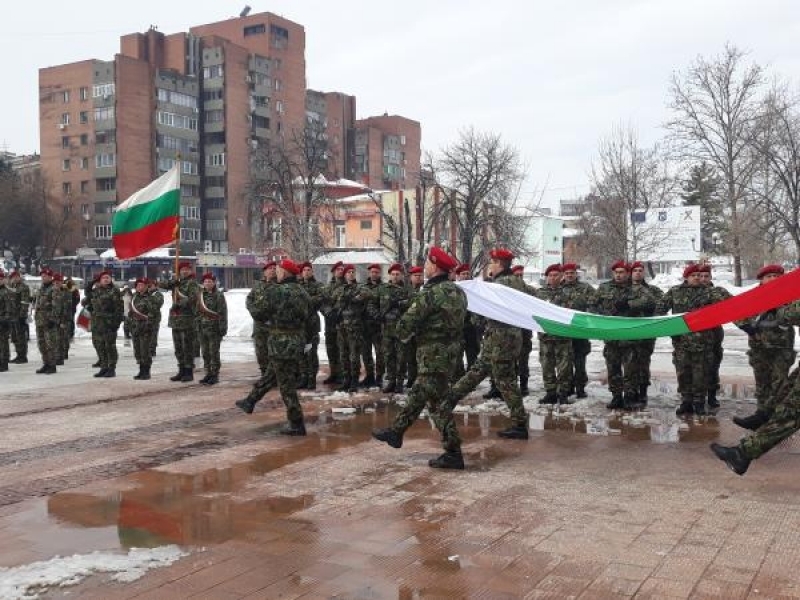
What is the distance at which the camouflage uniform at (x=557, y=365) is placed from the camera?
10.6 m

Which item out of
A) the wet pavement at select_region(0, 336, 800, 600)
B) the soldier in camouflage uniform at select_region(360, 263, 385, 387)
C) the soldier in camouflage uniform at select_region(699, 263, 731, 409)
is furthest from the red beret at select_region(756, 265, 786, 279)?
the soldier in camouflage uniform at select_region(360, 263, 385, 387)

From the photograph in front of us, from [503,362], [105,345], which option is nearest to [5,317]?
[105,345]

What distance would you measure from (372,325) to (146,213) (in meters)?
5.04

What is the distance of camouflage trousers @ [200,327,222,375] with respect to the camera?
517 inches

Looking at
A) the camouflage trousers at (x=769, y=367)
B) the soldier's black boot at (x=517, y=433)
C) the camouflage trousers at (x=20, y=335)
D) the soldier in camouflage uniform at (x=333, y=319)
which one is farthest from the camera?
the camouflage trousers at (x=20, y=335)

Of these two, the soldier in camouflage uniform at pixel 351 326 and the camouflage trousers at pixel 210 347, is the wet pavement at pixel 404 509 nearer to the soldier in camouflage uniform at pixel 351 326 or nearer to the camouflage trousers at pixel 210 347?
the soldier in camouflage uniform at pixel 351 326

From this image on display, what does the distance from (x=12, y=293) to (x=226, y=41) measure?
6967cm

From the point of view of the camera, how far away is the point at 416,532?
5.35m

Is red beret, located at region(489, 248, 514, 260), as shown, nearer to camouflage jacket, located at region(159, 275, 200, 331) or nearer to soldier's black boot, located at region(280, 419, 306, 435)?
soldier's black boot, located at region(280, 419, 306, 435)

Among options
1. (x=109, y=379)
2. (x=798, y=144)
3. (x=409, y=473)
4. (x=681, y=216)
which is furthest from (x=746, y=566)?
(x=681, y=216)

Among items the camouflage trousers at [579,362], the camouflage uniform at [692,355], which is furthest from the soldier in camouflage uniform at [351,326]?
the camouflage uniform at [692,355]

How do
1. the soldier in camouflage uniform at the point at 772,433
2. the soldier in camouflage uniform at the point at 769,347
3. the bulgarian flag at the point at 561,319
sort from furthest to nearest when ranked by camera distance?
the soldier in camouflage uniform at the point at 769,347 → the bulgarian flag at the point at 561,319 → the soldier in camouflage uniform at the point at 772,433

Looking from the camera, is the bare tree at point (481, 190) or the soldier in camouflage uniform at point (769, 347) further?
the bare tree at point (481, 190)

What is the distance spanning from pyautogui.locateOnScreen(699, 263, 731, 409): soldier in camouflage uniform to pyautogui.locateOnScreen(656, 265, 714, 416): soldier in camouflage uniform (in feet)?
0.24
